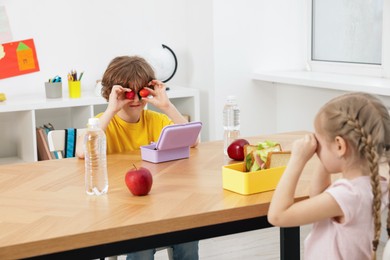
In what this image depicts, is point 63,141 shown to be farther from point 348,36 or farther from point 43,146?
point 348,36

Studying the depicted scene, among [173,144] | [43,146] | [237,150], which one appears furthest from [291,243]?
[43,146]

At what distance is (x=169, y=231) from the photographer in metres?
1.84

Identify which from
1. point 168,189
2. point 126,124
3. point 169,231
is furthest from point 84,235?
point 126,124

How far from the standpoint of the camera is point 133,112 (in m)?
2.81

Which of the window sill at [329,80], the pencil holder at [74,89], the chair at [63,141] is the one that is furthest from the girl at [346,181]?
the pencil holder at [74,89]

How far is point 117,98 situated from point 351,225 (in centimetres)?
123

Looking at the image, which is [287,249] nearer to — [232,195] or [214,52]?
[232,195]

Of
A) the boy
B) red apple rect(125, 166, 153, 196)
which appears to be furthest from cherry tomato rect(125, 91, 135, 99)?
red apple rect(125, 166, 153, 196)

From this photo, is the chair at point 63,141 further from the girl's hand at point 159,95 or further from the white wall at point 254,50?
the white wall at point 254,50

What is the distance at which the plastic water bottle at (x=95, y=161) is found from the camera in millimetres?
2104

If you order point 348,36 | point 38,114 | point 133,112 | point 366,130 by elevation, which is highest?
point 348,36

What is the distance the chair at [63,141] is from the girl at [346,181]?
134 cm

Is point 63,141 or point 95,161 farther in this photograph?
point 63,141

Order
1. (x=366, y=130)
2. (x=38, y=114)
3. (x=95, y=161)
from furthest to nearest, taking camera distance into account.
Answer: (x=38, y=114), (x=95, y=161), (x=366, y=130)
